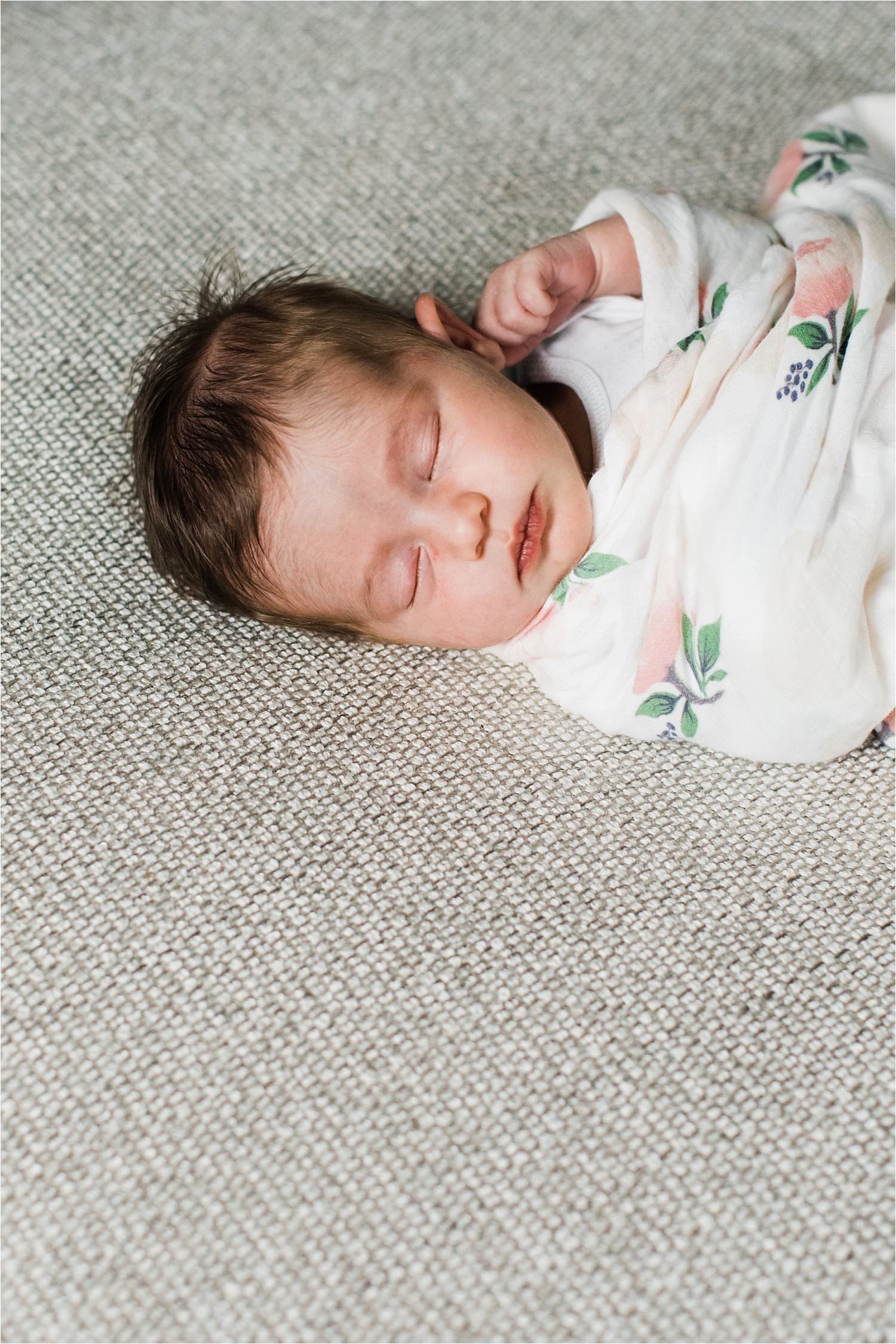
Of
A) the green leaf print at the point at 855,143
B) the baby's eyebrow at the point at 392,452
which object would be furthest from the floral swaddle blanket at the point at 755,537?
the green leaf print at the point at 855,143

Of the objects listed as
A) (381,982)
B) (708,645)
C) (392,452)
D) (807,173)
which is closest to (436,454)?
(392,452)

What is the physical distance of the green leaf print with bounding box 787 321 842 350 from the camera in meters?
0.88

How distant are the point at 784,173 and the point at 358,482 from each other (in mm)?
610

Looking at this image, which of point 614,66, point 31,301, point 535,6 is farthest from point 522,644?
point 535,6

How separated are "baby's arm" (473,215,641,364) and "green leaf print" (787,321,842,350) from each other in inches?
8.0

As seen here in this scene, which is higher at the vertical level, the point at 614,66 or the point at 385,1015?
the point at 614,66

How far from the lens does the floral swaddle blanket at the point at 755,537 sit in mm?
841

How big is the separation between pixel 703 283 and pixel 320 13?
695mm

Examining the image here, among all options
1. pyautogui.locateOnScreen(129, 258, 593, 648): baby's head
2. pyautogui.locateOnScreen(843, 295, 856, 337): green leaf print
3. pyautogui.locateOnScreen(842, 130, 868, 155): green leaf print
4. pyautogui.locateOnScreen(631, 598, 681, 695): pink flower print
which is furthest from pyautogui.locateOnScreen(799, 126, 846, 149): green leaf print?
pyautogui.locateOnScreen(631, 598, 681, 695): pink flower print

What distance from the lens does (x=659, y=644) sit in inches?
34.6

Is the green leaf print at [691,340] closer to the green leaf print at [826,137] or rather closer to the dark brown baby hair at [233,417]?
the dark brown baby hair at [233,417]

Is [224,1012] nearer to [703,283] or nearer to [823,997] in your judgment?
[823,997]

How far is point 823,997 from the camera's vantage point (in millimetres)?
747

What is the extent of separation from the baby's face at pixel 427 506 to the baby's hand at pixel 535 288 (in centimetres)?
14
